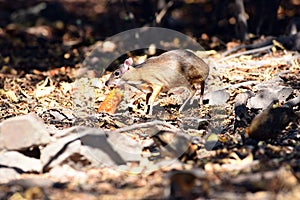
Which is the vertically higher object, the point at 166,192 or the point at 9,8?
the point at 9,8

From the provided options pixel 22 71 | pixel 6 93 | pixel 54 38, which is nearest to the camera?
pixel 6 93

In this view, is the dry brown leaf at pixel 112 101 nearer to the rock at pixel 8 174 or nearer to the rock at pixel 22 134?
the rock at pixel 22 134

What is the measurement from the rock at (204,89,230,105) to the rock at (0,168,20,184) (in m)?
2.06

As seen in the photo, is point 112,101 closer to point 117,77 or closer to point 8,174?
point 117,77

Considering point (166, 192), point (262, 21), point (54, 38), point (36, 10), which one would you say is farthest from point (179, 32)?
point (166, 192)

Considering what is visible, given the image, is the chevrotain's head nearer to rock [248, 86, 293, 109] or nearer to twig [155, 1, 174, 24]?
rock [248, 86, 293, 109]

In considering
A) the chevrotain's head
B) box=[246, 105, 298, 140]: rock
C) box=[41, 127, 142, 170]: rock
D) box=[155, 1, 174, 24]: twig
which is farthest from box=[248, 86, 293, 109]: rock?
box=[155, 1, 174, 24]: twig

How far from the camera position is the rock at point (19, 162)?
3.73m

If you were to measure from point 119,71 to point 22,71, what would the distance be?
249cm

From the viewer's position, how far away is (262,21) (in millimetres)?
7805

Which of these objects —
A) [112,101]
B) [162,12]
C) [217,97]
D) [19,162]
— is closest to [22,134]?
[19,162]

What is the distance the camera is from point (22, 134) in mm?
3789

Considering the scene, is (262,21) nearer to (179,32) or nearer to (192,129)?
(179,32)

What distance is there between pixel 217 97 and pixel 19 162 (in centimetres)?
207
